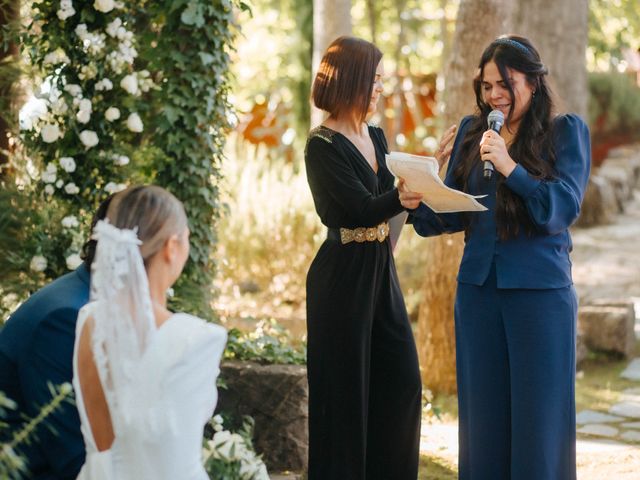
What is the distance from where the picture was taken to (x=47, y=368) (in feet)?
9.12

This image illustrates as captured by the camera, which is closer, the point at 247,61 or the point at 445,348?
the point at 445,348

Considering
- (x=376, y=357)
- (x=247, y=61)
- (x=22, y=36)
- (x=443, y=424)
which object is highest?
(x=247, y=61)

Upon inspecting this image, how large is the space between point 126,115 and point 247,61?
591 inches

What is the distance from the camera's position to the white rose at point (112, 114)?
477 centimetres

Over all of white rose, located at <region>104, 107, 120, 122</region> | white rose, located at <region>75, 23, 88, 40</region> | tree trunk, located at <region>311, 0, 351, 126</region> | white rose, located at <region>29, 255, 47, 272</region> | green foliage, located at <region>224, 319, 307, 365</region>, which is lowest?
green foliage, located at <region>224, 319, 307, 365</region>

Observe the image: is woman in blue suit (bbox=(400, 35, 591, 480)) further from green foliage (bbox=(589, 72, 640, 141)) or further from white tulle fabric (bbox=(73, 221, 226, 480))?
green foliage (bbox=(589, 72, 640, 141))

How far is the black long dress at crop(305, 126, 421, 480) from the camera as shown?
3.86 m

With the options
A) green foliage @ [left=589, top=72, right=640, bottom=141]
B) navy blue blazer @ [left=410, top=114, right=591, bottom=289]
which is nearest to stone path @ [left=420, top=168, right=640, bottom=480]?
navy blue blazer @ [left=410, top=114, right=591, bottom=289]

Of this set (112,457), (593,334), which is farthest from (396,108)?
(112,457)

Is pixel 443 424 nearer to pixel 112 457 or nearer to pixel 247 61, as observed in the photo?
pixel 112 457

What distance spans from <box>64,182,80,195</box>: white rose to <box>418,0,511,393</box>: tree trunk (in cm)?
252

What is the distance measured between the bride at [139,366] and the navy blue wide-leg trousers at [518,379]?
1511 millimetres

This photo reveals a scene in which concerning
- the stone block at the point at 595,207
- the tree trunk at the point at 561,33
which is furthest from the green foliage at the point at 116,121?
the stone block at the point at 595,207

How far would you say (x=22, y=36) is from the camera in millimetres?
4785
